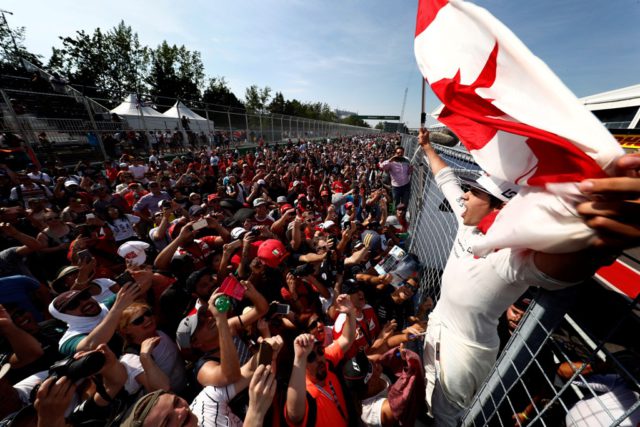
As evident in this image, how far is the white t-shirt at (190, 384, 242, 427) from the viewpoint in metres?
1.70

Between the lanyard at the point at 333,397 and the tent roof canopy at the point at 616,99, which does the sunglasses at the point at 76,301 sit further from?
the tent roof canopy at the point at 616,99

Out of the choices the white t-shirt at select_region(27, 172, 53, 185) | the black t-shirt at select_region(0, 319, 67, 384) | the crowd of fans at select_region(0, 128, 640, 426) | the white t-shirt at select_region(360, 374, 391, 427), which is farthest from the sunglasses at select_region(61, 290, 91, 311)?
the white t-shirt at select_region(27, 172, 53, 185)

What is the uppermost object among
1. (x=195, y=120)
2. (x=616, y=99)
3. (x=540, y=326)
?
(x=616, y=99)

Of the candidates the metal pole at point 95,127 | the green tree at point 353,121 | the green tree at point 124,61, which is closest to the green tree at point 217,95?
the green tree at point 124,61

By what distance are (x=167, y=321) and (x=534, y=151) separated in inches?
131

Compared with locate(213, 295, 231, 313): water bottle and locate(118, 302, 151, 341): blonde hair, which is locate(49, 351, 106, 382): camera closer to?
locate(213, 295, 231, 313): water bottle

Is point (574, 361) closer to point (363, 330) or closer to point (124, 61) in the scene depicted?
point (363, 330)

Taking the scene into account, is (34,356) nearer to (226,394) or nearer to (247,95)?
(226,394)

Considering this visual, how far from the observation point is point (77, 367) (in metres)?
1.42

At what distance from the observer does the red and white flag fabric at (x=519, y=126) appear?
76 centimetres

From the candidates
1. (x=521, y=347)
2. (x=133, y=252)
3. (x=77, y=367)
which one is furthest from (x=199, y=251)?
(x=521, y=347)

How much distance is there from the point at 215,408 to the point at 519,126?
2.29m

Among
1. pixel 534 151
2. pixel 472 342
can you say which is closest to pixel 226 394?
pixel 472 342

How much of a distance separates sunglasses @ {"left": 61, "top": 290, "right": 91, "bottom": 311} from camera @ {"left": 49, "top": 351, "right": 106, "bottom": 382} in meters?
0.99
